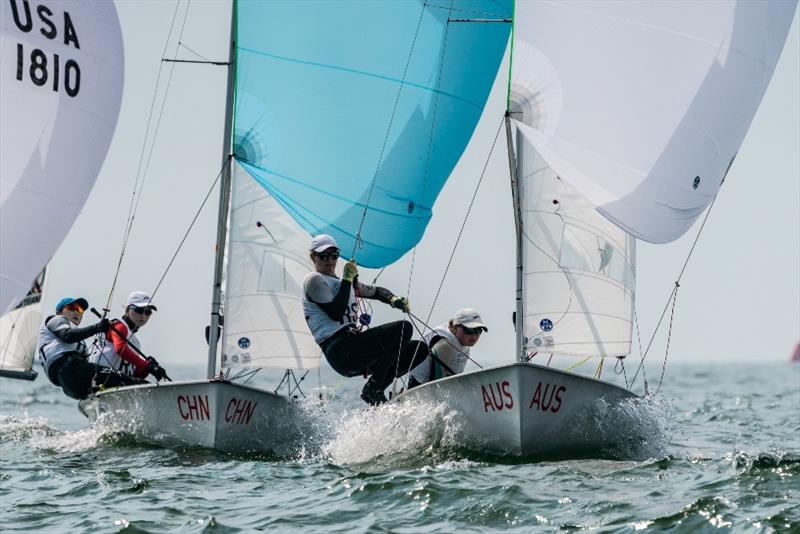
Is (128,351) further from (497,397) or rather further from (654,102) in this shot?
(654,102)

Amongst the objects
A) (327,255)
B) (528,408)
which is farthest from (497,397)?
(327,255)

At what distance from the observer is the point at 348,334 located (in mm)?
10484

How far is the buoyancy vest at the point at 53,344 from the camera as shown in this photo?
12344 millimetres

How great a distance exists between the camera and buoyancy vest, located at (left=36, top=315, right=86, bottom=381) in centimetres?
1234

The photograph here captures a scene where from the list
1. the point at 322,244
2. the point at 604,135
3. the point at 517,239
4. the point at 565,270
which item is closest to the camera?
the point at 604,135

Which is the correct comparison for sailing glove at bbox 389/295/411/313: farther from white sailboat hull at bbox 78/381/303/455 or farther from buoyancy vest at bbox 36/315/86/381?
buoyancy vest at bbox 36/315/86/381

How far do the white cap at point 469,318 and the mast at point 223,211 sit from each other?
230 cm

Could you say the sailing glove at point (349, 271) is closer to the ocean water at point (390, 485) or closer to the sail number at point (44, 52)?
the ocean water at point (390, 485)

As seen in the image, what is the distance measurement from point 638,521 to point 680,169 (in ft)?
10.5

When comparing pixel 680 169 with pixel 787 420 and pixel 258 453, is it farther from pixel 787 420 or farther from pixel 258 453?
pixel 787 420

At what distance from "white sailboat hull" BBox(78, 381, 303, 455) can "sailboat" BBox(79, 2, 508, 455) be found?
0.52 m

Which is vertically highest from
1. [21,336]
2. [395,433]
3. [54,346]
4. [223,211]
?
[223,211]

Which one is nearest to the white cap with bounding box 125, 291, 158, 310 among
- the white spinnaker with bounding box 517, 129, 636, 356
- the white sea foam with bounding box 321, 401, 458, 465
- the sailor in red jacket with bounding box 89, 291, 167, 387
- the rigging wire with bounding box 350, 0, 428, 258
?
the sailor in red jacket with bounding box 89, 291, 167, 387

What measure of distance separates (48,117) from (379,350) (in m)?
3.05
